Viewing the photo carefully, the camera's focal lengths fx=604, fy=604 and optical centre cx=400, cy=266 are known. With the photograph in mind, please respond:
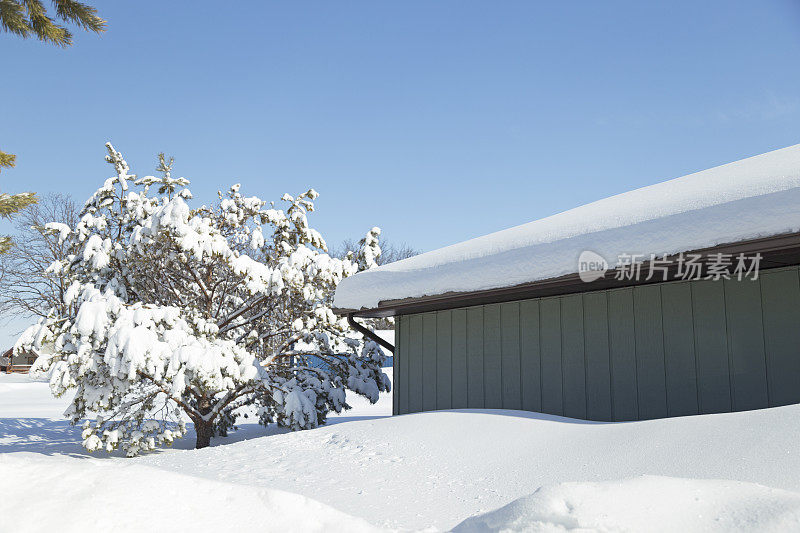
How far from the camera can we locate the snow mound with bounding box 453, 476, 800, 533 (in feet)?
7.17

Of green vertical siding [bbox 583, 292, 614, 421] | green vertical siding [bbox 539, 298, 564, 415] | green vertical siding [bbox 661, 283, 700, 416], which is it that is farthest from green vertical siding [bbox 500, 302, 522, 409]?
green vertical siding [bbox 661, 283, 700, 416]

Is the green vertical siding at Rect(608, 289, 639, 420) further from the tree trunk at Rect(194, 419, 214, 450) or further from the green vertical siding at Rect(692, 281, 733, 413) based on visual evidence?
the tree trunk at Rect(194, 419, 214, 450)

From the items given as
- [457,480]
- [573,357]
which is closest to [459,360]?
[573,357]

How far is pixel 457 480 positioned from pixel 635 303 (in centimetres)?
310

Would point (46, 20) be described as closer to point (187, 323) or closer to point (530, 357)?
point (187, 323)

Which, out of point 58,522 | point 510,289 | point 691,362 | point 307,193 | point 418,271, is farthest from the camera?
point 307,193

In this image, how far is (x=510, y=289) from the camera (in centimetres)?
623

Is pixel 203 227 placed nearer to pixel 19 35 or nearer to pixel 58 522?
pixel 19 35

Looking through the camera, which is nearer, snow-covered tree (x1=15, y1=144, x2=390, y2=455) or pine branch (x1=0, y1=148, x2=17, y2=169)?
pine branch (x1=0, y1=148, x2=17, y2=169)

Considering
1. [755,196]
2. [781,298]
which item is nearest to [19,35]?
[755,196]

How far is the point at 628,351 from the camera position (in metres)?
6.16

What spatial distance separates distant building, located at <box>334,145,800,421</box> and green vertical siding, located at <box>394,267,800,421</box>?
12mm

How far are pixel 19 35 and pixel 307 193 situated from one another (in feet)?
18.1

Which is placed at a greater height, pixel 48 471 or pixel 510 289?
pixel 510 289
